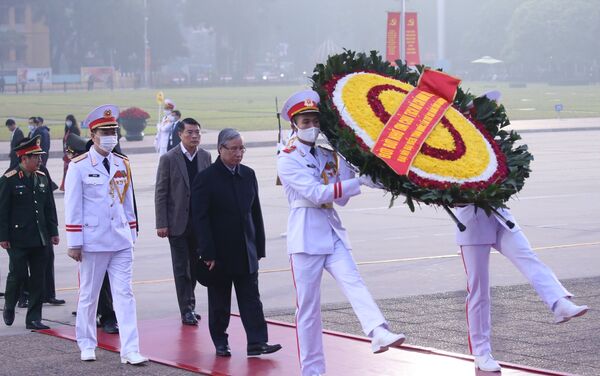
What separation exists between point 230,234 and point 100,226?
982 mm

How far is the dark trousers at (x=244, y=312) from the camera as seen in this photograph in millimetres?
9141

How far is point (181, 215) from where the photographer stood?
34.9ft

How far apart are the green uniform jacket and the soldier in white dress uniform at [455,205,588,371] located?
409 cm

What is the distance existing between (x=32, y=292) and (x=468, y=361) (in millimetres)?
3968

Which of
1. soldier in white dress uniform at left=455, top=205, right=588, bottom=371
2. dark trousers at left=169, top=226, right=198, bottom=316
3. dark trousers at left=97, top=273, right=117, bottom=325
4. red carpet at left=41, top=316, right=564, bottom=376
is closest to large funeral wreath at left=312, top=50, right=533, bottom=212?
soldier in white dress uniform at left=455, top=205, right=588, bottom=371

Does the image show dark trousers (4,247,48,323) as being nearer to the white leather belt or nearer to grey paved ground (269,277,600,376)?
grey paved ground (269,277,600,376)

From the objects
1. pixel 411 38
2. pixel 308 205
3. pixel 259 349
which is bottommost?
pixel 259 349

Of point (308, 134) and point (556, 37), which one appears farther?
point (556, 37)

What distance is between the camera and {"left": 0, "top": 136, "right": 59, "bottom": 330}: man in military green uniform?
1056 cm

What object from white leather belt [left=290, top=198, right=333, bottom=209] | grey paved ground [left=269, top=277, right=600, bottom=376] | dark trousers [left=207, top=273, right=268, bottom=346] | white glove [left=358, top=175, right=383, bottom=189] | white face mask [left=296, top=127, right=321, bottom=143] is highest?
white face mask [left=296, top=127, right=321, bottom=143]

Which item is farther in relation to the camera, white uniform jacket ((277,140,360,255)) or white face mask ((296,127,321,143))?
white face mask ((296,127,321,143))

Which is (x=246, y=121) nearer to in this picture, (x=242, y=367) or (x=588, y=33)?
(x=242, y=367)

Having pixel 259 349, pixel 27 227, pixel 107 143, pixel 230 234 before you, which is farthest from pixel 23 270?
pixel 259 349

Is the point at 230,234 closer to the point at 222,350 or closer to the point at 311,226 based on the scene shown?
the point at 222,350
